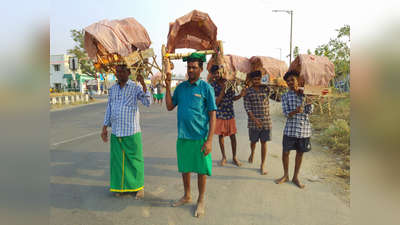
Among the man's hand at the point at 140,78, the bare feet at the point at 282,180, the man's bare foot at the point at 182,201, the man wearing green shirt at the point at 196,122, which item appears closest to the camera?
the man wearing green shirt at the point at 196,122

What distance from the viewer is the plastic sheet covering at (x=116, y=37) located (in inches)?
112

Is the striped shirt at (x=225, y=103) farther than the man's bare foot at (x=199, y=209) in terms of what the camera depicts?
Yes

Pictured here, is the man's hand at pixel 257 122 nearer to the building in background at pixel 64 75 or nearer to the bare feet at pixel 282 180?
the bare feet at pixel 282 180

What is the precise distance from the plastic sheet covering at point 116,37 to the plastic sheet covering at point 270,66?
6.77 ft

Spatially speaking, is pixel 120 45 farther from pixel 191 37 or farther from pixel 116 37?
pixel 191 37

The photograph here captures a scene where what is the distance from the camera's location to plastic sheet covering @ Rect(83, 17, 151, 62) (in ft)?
9.30

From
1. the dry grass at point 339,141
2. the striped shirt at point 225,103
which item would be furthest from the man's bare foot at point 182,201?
the dry grass at point 339,141

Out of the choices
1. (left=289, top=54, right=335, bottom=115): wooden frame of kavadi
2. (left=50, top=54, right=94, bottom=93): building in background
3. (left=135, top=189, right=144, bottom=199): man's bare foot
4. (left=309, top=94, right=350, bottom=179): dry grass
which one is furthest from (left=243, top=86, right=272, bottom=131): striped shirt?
(left=50, top=54, right=94, bottom=93): building in background

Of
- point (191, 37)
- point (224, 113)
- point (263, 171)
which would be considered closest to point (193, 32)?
point (191, 37)

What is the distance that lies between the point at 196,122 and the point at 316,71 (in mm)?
1848

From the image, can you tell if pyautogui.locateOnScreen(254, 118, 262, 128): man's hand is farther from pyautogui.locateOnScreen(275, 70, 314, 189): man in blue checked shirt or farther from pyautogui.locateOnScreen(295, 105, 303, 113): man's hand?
pyautogui.locateOnScreen(295, 105, 303, 113): man's hand
